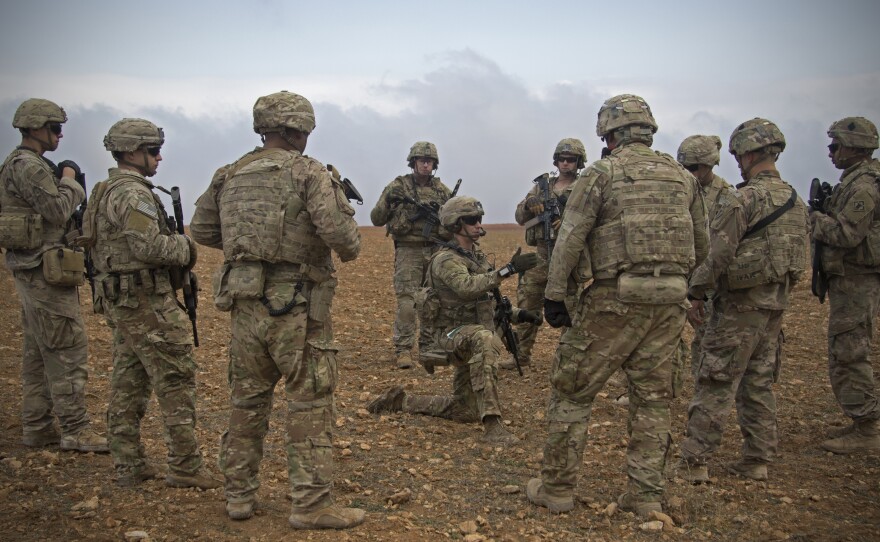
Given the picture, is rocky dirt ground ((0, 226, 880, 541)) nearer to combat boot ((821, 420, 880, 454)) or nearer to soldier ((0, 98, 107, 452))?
combat boot ((821, 420, 880, 454))

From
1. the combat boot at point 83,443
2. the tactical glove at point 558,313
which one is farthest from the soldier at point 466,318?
the combat boot at point 83,443

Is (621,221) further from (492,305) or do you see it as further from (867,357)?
(867,357)

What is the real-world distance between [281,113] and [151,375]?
2.02 metres

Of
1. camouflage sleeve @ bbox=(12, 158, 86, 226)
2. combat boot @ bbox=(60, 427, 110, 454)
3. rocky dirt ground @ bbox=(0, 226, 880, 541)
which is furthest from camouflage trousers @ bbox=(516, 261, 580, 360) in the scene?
camouflage sleeve @ bbox=(12, 158, 86, 226)

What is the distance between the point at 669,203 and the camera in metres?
4.92

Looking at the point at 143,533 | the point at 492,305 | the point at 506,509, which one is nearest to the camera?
the point at 143,533

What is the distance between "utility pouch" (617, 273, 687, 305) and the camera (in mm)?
4840

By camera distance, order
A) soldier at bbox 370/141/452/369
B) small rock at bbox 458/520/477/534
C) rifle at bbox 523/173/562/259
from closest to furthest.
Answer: small rock at bbox 458/520/477/534, rifle at bbox 523/173/562/259, soldier at bbox 370/141/452/369

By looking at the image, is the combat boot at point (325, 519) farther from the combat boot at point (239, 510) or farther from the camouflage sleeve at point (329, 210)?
the camouflage sleeve at point (329, 210)

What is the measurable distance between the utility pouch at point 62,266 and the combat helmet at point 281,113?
2.39 meters

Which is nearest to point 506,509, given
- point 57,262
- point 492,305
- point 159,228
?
point 492,305

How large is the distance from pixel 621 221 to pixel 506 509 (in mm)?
1960

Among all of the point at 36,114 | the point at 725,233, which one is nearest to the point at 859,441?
the point at 725,233

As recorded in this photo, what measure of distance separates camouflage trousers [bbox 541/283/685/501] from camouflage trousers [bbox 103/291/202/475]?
8.07 feet
